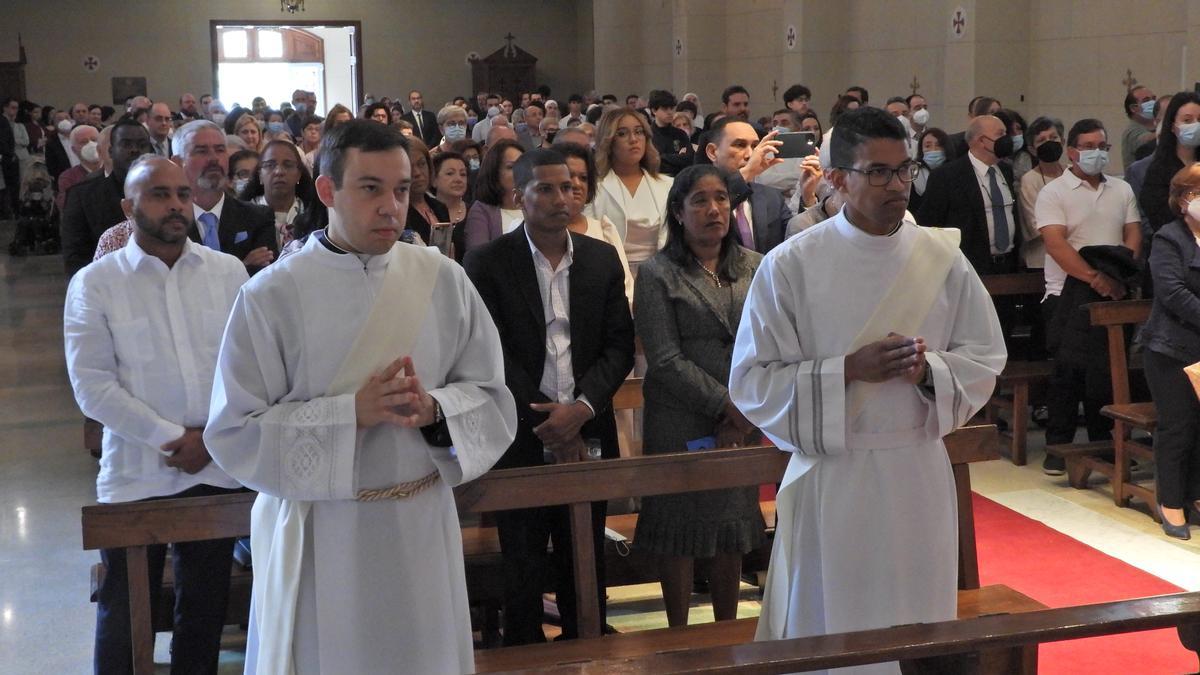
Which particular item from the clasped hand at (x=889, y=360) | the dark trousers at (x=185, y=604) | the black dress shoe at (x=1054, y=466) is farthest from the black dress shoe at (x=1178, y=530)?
the dark trousers at (x=185, y=604)

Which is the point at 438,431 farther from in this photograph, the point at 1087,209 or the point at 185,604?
the point at 1087,209

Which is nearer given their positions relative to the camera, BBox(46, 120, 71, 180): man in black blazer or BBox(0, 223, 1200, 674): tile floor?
BBox(0, 223, 1200, 674): tile floor

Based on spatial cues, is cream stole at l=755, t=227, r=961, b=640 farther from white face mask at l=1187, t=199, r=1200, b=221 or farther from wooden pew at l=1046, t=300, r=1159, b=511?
wooden pew at l=1046, t=300, r=1159, b=511

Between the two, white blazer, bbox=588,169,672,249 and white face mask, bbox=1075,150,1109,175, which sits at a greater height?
white face mask, bbox=1075,150,1109,175

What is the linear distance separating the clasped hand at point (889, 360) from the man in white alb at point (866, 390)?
0.15 ft

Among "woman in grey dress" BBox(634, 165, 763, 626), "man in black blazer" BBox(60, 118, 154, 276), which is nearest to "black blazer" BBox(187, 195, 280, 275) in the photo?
"man in black blazer" BBox(60, 118, 154, 276)

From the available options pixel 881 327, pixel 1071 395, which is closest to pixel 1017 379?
pixel 1071 395

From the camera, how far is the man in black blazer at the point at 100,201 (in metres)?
5.60

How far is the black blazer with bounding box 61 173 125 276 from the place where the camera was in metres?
5.62

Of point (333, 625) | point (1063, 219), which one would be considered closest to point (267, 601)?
point (333, 625)

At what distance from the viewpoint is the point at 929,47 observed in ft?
51.1

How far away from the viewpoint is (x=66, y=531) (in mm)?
6215

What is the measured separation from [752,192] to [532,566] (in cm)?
216

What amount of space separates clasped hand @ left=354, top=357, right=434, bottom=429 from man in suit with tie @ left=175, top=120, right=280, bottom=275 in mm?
2385
